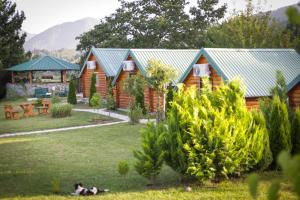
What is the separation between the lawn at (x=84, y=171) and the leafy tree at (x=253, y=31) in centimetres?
2036

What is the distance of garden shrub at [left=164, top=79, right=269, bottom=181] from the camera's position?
838 centimetres

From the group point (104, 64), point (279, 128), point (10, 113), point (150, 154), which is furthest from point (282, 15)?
point (104, 64)

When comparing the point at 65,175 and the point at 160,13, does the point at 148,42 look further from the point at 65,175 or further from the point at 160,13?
the point at 65,175

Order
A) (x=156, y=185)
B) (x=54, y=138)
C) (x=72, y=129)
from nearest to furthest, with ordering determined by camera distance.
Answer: (x=156, y=185) → (x=54, y=138) → (x=72, y=129)

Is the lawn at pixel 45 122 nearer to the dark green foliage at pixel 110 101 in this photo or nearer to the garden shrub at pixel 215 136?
the dark green foliage at pixel 110 101

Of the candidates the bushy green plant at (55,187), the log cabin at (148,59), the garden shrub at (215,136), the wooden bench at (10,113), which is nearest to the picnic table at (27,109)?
the wooden bench at (10,113)

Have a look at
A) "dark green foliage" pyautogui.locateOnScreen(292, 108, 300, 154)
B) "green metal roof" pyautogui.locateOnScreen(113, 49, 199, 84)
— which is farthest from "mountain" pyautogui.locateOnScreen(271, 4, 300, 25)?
"green metal roof" pyautogui.locateOnScreen(113, 49, 199, 84)

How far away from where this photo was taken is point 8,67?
149 ft

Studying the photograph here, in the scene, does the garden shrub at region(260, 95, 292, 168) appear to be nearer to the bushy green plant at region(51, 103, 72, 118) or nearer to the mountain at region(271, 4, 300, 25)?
the mountain at region(271, 4, 300, 25)

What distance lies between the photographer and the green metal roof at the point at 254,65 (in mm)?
18984

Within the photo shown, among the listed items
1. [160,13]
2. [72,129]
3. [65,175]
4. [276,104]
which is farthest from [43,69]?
[276,104]

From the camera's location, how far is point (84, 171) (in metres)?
10.8

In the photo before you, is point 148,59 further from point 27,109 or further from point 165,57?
point 27,109

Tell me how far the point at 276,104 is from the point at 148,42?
36.9 meters
